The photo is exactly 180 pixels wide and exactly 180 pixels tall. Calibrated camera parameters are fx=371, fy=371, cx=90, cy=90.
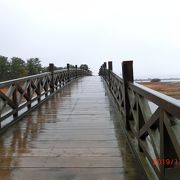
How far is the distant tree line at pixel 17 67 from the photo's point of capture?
28.4m

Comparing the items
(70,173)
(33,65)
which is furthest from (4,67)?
(70,173)

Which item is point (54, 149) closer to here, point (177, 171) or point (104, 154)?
point (104, 154)

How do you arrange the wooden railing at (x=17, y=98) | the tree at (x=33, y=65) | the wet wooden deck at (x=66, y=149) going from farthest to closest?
the tree at (x=33, y=65), the wooden railing at (x=17, y=98), the wet wooden deck at (x=66, y=149)

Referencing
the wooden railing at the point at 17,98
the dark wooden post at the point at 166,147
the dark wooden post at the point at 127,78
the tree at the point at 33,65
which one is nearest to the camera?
the dark wooden post at the point at 166,147

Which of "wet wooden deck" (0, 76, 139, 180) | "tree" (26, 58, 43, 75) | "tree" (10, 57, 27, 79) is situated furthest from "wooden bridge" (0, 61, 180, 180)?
"tree" (26, 58, 43, 75)

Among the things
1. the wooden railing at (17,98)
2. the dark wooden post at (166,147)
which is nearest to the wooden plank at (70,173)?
the dark wooden post at (166,147)

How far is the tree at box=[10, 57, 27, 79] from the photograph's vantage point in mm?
28562

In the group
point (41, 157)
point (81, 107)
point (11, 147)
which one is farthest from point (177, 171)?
point (81, 107)

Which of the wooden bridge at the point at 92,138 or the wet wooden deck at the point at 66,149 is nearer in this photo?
the wooden bridge at the point at 92,138

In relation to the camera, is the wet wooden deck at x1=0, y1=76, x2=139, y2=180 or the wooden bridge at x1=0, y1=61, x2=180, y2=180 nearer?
the wooden bridge at x1=0, y1=61, x2=180, y2=180

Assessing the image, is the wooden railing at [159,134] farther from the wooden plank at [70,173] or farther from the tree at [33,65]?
the tree at [33,65]

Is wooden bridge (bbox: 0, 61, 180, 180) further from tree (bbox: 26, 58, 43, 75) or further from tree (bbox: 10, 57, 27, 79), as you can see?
tree (bbox: 26, 58, 43, 75)

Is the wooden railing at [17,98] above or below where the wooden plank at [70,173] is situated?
above

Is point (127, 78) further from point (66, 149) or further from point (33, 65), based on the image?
point (33, 65)
